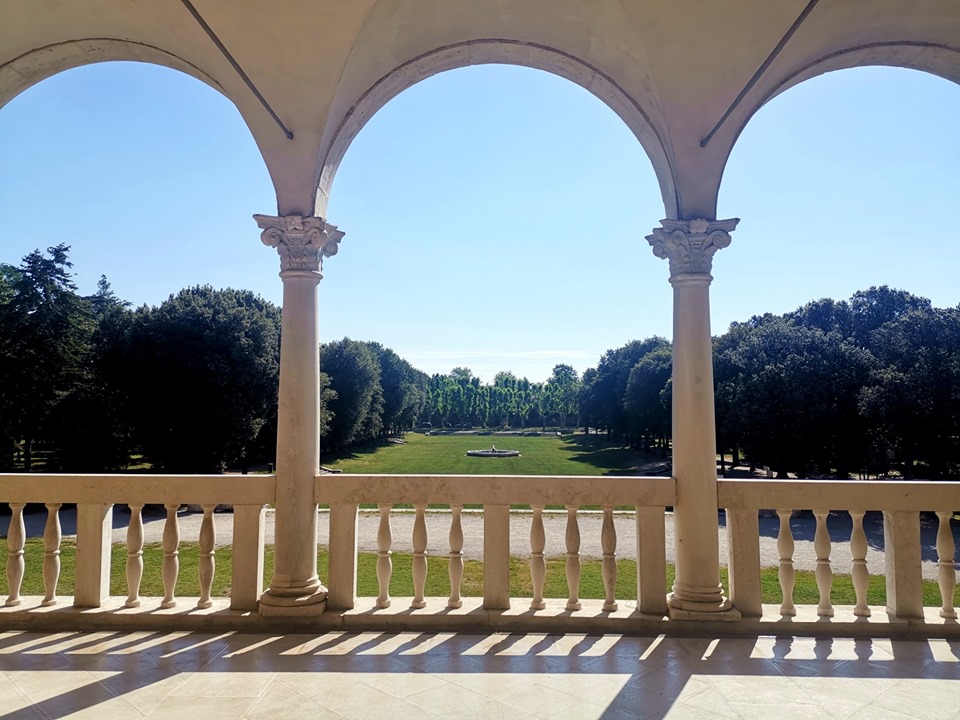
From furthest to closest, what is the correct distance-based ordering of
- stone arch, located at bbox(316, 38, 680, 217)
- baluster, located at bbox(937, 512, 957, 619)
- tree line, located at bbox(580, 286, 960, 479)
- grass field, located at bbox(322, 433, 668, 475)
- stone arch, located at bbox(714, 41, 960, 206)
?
grass field, located at bbox(322, 433, 668, 475) → tree line, located at bbox(580, 286, 960, 479) → stone arch, located at bbox(316, 38, 680, 217) → stone arch, located at bbox(714, 41, 960, 206) → baluster, located at bbox(937, 512, 957, 619)

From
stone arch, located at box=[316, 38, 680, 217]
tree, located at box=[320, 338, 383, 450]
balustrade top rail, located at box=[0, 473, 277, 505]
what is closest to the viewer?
balustrade top rail, located at box=[0, 473, 277, 505]

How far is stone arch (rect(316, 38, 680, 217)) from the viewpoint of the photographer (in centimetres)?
604

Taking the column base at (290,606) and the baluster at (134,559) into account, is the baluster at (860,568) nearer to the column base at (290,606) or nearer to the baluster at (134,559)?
the column base at (290,606)

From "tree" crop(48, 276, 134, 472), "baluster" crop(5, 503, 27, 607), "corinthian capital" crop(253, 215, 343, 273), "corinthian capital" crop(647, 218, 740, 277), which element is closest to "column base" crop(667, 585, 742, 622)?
"corinthian capital" crop(647, 218, 740, 277)

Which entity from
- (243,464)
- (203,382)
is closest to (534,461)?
(243,464)

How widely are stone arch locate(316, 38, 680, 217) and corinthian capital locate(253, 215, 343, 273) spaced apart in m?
A: 0.28

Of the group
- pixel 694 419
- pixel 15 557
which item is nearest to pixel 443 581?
pixel 15 557

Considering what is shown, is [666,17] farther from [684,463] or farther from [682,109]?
[684,463]

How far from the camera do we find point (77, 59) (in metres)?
6.32

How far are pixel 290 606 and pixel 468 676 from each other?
1.98 metres

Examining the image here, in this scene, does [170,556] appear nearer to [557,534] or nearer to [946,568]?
[946,568]

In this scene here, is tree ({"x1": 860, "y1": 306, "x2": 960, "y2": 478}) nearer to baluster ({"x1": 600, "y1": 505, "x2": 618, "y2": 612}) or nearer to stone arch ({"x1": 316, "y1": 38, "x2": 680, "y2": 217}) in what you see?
stone arch ({"x1": 316, "y1": 38, "x2": 680, "y2": 217})

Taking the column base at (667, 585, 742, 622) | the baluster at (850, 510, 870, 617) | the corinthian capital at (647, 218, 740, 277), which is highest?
the corinthian capital at (647, 218, 740, 277)

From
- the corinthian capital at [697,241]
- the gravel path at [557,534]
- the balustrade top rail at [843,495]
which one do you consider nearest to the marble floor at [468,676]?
the balustrade top rail at [843,495]
